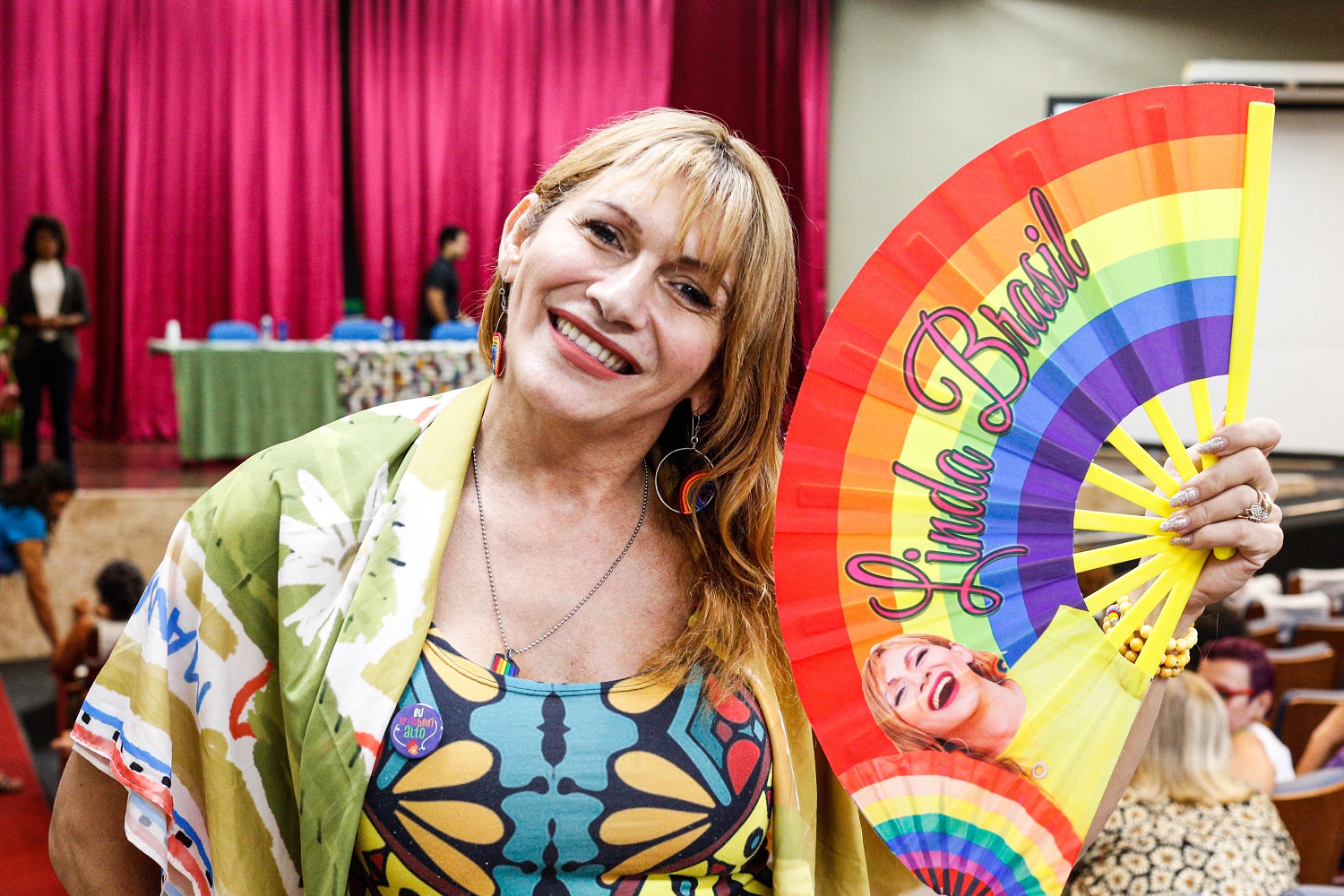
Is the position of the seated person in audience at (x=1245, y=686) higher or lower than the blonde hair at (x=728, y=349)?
lower

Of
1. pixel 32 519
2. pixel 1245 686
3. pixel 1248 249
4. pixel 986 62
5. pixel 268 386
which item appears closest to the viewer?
pixel 1248 249

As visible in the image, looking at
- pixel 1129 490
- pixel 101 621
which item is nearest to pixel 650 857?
pixel 1129 490

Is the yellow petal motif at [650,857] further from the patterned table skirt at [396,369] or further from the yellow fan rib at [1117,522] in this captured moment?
the patterned table skirt at [396,369]

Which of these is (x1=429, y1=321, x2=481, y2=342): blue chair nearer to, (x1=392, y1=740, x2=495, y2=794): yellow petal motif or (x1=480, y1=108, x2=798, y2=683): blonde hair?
(x1=480, y1=108, x2=798, y2=683): blonde hair

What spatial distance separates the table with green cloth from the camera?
683cm

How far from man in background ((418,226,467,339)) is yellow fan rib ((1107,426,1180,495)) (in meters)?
7.30

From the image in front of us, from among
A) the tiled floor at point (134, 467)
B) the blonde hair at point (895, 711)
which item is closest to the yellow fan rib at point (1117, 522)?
the blonde hair at point (895, 711)

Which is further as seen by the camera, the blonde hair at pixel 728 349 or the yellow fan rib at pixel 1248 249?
the blonde hair at pixel 728 349

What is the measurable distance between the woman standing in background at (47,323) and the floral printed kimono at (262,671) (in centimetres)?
568

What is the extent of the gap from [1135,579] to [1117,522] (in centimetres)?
6

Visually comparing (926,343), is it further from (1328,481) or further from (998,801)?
(1328,481)

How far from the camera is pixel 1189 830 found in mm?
2139

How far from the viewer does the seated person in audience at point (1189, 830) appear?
207cm

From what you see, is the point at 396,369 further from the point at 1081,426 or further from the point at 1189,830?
the point at 1081,426
